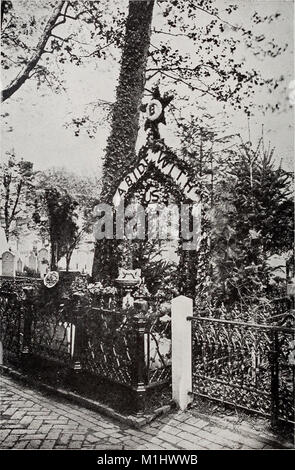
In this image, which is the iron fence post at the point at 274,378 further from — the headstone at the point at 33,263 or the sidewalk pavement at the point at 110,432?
the headstone at the point at 33,263

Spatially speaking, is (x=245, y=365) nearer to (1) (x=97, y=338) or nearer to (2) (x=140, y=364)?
(2) (x=140, y=364)

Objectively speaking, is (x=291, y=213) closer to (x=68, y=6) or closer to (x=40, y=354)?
(x=40, y=354)

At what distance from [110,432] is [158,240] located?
14.3 feet

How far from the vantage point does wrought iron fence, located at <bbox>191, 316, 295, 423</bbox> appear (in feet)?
13.6

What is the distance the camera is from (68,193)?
41.7 feet

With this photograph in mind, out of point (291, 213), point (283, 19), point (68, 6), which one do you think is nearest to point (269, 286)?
point (291, 213)

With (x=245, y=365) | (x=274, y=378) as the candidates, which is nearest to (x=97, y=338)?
(x=245, y=365)

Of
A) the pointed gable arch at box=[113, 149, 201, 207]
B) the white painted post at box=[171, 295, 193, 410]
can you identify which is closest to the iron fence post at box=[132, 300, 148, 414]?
the white painted post at box=[171, 295, 193, 410]

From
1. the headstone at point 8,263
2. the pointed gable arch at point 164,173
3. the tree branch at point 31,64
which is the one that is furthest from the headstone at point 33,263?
the pointed gable arch at point 164,173

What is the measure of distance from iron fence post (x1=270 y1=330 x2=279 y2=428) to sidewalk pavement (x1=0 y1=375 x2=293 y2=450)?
208 millimetres

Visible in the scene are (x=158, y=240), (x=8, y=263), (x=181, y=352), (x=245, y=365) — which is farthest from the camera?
(x=8, y=263)

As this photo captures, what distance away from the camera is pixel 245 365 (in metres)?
4.70

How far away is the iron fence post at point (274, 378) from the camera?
4113 millimetres

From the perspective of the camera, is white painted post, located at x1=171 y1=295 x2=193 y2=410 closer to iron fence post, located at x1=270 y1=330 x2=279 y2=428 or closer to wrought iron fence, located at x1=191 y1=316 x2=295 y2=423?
wrought iron fence, located at x1=191 y1=316 x2=295 y2=423
